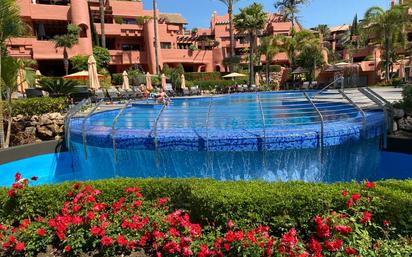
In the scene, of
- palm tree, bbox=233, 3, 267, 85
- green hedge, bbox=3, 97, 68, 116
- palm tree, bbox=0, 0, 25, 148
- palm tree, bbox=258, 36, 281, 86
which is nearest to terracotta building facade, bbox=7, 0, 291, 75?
palm tree, bbox=258, 36, 281, 86

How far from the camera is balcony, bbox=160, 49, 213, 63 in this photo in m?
49.8

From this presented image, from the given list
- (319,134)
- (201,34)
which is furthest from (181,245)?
(201,34)

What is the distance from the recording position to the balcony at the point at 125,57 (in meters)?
46.3

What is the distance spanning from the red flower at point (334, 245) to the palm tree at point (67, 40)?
4006 centimetres

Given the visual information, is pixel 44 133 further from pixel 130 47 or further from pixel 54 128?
pixel 130 47

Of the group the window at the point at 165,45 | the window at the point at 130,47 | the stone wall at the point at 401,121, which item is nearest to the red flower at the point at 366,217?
the stone wall at the point at 401,121

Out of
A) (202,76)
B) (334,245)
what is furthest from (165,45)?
(334,245)

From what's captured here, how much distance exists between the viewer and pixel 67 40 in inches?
1569

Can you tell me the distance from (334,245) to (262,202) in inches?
45.6

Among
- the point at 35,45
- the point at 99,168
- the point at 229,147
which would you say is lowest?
the point at 99,168

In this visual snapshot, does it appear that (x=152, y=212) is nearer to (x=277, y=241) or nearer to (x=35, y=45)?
(x=277, y=241)

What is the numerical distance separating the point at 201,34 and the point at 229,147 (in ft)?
184

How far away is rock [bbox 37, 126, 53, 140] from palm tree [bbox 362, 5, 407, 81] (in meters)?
35.5

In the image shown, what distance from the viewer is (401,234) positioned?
4.80 m
